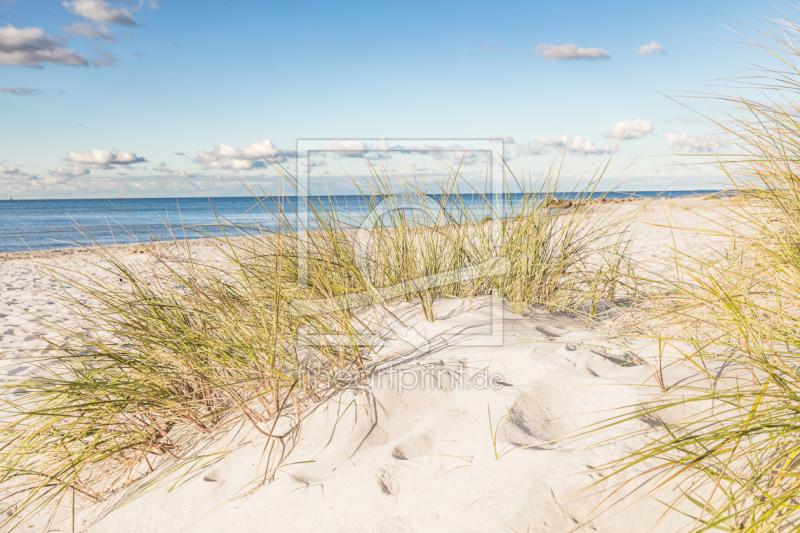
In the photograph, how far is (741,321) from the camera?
53.2 inches

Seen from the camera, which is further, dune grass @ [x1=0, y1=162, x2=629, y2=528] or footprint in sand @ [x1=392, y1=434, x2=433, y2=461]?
dune grass @ [x1=0, y1=162, x2=629, y2=528]

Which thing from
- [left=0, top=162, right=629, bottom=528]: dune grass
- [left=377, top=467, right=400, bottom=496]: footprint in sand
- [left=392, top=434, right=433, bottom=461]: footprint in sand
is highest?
[left=0, top=162, right=629, bottom=528]: dune grass

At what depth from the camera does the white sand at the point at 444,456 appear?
123 centimetres

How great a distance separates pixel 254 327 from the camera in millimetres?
1838

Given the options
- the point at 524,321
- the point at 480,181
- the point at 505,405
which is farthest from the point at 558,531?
the point at 480,181

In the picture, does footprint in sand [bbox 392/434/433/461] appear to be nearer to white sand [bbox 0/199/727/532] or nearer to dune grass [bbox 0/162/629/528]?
white sand [bbox 0/199/727/532]

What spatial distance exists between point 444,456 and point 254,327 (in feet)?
3.04

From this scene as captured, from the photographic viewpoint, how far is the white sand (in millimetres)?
1230

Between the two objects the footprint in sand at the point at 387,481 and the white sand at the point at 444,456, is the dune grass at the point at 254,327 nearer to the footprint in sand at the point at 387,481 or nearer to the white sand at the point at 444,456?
the white sand at the point at 444,456

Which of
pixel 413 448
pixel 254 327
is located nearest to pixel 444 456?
pixel 413 448

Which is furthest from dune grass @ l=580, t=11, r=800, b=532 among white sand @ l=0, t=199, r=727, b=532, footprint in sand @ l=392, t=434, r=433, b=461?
footprint in sand @ l=392, t=434, r=433, b=461

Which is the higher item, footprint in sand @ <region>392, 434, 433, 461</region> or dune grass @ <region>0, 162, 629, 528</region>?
dune grass @ <region>0, 162, 629, 528</region>

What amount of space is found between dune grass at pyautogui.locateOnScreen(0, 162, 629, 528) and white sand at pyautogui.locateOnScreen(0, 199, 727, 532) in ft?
0.53

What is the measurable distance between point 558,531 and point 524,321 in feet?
3.79
